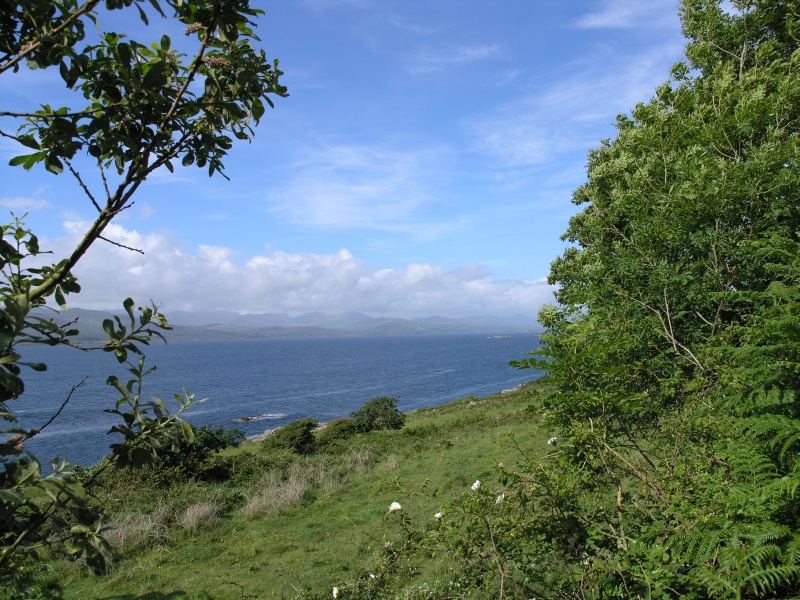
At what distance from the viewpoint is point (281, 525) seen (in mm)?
13445

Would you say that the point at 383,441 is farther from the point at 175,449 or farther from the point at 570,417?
the point at 175,449

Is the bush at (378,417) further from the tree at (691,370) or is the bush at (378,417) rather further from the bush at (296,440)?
the tree at (691,370)

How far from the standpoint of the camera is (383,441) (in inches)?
941

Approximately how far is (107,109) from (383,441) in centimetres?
2337

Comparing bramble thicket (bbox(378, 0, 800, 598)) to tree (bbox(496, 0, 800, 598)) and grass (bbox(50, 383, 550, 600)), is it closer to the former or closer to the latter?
tree (bbox(496, 0, 800, 598))

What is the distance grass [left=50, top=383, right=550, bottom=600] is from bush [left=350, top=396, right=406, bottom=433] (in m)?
7.42

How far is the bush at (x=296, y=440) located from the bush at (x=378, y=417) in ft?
14.9

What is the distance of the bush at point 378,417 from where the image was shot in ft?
93.8

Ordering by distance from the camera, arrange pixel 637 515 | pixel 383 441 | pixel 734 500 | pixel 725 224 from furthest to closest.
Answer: pixel 383 441, pixel 725 224, pixel 637 515, pixel 734 500

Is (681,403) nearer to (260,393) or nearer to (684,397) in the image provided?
(684,397)

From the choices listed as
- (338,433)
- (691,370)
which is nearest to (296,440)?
(338,433)

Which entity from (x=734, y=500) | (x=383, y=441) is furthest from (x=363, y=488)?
(x=734, y=500)

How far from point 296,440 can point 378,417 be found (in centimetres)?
681

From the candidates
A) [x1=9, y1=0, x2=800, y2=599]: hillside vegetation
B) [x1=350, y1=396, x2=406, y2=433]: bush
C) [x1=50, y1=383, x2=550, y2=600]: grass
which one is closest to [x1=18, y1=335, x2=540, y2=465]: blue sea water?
[x1=350, y1=396, x2=406, y2=433]: bush
